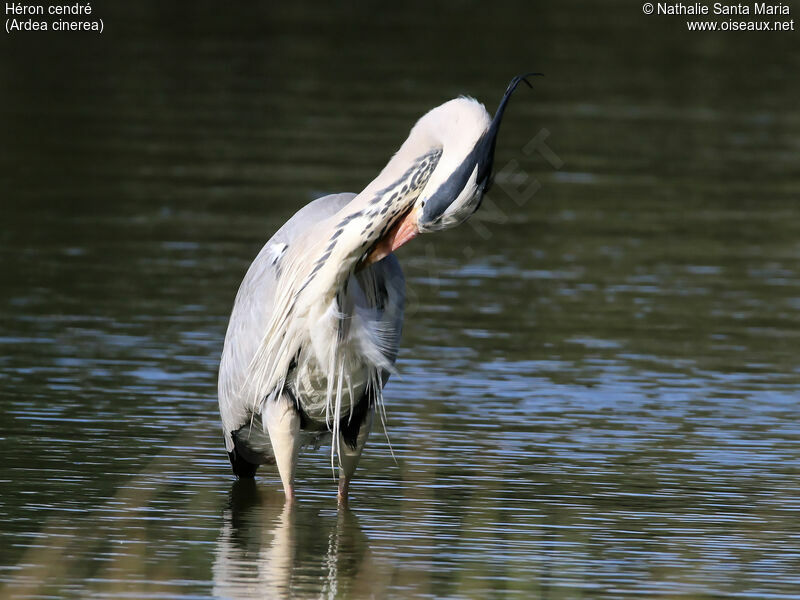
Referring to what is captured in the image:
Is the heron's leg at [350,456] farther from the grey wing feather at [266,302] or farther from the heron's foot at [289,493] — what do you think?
the grey wing feather at [266,302]

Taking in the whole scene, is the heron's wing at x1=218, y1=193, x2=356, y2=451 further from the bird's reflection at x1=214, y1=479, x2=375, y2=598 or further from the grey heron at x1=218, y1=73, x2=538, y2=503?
the bird's reflection at x1=214, y1=479, x2=375, y2=598

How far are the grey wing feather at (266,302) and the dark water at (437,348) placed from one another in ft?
1.88

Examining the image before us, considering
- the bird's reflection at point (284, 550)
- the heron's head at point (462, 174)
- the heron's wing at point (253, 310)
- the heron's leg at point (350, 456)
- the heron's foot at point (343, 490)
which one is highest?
the heron's head at point (462, 174)

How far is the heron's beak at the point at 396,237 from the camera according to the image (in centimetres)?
858

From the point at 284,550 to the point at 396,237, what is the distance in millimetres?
1658

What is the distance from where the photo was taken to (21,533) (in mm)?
8898

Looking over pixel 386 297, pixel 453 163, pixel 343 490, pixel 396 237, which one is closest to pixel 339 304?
pixel 386 297

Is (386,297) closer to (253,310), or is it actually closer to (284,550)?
(253,310)

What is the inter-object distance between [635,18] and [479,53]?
29.6ft

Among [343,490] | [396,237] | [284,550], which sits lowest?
[284,550]

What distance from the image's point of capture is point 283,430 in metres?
9.49

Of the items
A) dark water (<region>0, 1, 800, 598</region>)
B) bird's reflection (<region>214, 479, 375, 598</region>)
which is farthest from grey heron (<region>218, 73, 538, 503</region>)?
dark water (<region>0, 1, 800, 598</region>)

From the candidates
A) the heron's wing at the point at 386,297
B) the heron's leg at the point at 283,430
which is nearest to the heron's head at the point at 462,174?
the heron's wing at the point at 386,297

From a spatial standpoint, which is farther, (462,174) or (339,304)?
(339,304)
